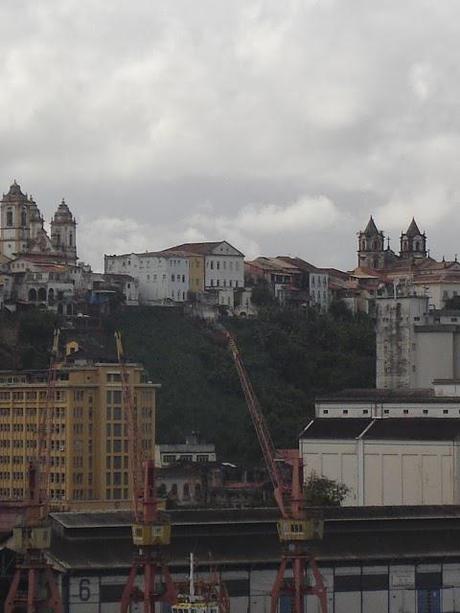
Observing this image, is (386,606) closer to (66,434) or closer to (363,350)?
(66,434)

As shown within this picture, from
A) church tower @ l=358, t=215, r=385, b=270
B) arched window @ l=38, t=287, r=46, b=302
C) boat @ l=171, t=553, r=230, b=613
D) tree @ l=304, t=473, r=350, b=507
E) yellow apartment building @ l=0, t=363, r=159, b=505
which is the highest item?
church tower @ l=358, t=215, r=385, b=270

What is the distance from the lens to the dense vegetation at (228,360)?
139 metres

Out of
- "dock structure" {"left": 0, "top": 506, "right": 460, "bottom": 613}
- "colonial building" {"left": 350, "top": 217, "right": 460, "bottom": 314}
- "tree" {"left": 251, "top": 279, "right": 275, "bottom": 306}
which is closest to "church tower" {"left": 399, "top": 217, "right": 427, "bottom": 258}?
"colonial building" {"left": 350, "top": 217, "right": 460, "bottom": 314}

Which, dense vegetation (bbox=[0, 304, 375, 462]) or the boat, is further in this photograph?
dense vegetation (bbox=[0, 304, 375, 462])

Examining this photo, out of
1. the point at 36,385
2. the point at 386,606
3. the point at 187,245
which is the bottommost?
the point at 386,606

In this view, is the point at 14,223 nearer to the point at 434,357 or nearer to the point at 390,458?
the point at 434,357

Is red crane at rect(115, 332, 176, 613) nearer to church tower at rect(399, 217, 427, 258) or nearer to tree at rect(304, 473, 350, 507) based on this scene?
tree at rect(304, 473, 350, 507)

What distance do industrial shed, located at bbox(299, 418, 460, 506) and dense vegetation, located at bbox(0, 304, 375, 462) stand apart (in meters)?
28.6

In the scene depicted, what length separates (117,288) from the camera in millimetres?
159875

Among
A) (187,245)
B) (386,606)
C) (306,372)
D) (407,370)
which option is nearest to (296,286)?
(187,245)

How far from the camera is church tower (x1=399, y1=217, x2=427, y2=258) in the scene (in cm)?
19775

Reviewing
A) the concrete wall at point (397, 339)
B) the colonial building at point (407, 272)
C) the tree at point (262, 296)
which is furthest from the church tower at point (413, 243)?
the concrete wall at point (397, 339)

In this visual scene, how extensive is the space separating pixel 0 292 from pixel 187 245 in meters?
21.8

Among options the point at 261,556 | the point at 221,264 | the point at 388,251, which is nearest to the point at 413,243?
the point at 388,251
